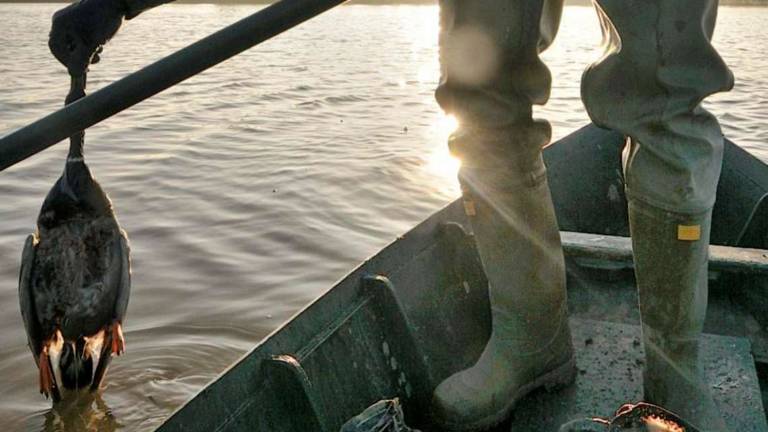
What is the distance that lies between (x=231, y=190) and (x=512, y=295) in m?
4.94

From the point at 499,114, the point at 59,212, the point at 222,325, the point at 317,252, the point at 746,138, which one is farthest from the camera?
the point at 746,138

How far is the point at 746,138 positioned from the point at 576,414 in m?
7.33

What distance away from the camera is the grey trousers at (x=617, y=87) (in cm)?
177

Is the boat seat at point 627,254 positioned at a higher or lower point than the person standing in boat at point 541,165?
lower

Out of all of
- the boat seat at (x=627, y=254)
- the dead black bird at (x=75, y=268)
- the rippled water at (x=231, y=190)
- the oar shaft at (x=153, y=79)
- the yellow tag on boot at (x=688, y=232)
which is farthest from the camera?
the rippled water at (x=231, y=190)

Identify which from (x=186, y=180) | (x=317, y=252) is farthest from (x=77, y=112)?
(x=186, y=180)

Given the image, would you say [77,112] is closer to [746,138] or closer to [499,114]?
[499,114]

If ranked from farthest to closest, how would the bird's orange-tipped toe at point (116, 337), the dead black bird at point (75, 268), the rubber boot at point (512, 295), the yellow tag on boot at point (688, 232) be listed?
the bird's orange-tipped toe at point (116, 337), the dead black bird at point (75, 268), the rubber boot at point (512, 295), the yellow tag on boot at point (688, 232)

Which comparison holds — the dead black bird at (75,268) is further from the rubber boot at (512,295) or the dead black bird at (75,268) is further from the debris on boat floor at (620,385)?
the debris on boat floor at (620,385)

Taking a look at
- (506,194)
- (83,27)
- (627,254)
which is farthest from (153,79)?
(627,254)

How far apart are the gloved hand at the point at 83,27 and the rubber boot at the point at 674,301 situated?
1405mm

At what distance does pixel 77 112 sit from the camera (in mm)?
1747

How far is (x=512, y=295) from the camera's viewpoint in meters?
2.24

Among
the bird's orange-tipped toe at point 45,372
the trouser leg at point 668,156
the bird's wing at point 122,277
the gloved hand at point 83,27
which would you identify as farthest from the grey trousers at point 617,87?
the bird's orange-tipped toe at point 45,372
